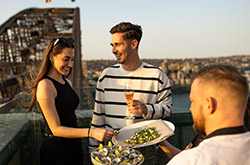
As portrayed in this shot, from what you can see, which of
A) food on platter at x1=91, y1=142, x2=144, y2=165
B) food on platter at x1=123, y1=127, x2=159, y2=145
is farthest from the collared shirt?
food on platter at x1=123, y1=127, x2=159, y2=145

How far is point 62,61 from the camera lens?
2.34 metres

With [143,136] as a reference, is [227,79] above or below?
above

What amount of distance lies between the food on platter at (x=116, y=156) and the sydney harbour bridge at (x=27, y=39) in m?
11.0

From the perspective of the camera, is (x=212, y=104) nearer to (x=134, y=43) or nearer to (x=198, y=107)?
(x=198, y=107)

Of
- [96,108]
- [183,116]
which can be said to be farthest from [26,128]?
[183,116]

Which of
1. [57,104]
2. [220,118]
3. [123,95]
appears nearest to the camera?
[220,118]

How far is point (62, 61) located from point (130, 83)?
771 millimetres

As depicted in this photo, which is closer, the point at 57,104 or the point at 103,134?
the point at 103,134

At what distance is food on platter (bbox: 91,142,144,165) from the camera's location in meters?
1.66

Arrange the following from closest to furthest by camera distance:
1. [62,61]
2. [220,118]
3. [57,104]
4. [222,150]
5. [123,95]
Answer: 1. [222,150]
2. [220,118]
3. [57,104]
4. [62,61]
5. [123,95]

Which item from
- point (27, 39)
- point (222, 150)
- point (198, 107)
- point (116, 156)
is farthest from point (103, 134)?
point (27, 39)

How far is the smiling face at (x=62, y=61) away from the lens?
91.8 inches

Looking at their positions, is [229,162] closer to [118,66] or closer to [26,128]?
[118,66]

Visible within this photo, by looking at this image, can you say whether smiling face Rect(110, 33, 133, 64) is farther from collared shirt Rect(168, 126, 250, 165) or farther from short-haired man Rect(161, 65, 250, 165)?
collared shirt Rect(168, 126, 250, 165)
